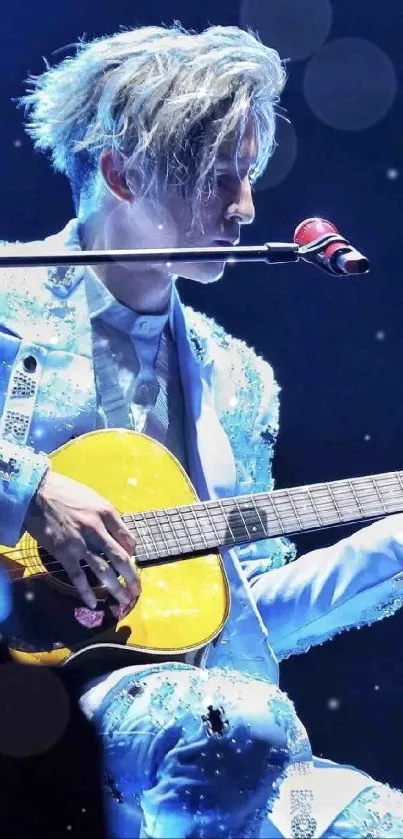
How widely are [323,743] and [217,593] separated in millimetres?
383

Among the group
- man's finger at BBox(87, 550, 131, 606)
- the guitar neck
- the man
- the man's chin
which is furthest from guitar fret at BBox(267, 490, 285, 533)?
the man's chin

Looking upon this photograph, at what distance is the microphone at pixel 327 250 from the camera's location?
4.55 feet

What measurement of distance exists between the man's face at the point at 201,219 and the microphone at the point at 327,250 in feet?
1.68

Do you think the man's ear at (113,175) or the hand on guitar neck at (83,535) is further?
the man's ear at (113,175)

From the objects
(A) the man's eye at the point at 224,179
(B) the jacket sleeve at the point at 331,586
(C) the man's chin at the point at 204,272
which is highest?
(A) the man's eye at the point at 224,179

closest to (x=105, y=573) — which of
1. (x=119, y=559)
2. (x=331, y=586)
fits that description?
(x=119, y=559)

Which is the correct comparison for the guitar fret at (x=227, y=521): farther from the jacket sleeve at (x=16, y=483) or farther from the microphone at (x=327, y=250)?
the microphone at (x=327, y=250)

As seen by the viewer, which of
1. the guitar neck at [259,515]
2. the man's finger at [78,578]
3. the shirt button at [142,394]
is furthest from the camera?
the shirt button at [142,394]

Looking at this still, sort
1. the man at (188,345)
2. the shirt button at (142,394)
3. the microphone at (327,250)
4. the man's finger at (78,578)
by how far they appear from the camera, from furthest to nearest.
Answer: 1. the shirt button at (142,394)
2. the man at (188,345)
3. the man's finger at (78,578)
4. the microphone at (327,250)

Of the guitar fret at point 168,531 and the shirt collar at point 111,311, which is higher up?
the shirt collar at point 111,311

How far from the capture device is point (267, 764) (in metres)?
1.60

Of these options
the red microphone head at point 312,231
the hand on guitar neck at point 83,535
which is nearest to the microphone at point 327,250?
the red microphone head at point 312,231

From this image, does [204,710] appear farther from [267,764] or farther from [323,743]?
[323,743]

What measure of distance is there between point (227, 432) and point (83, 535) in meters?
0.47
